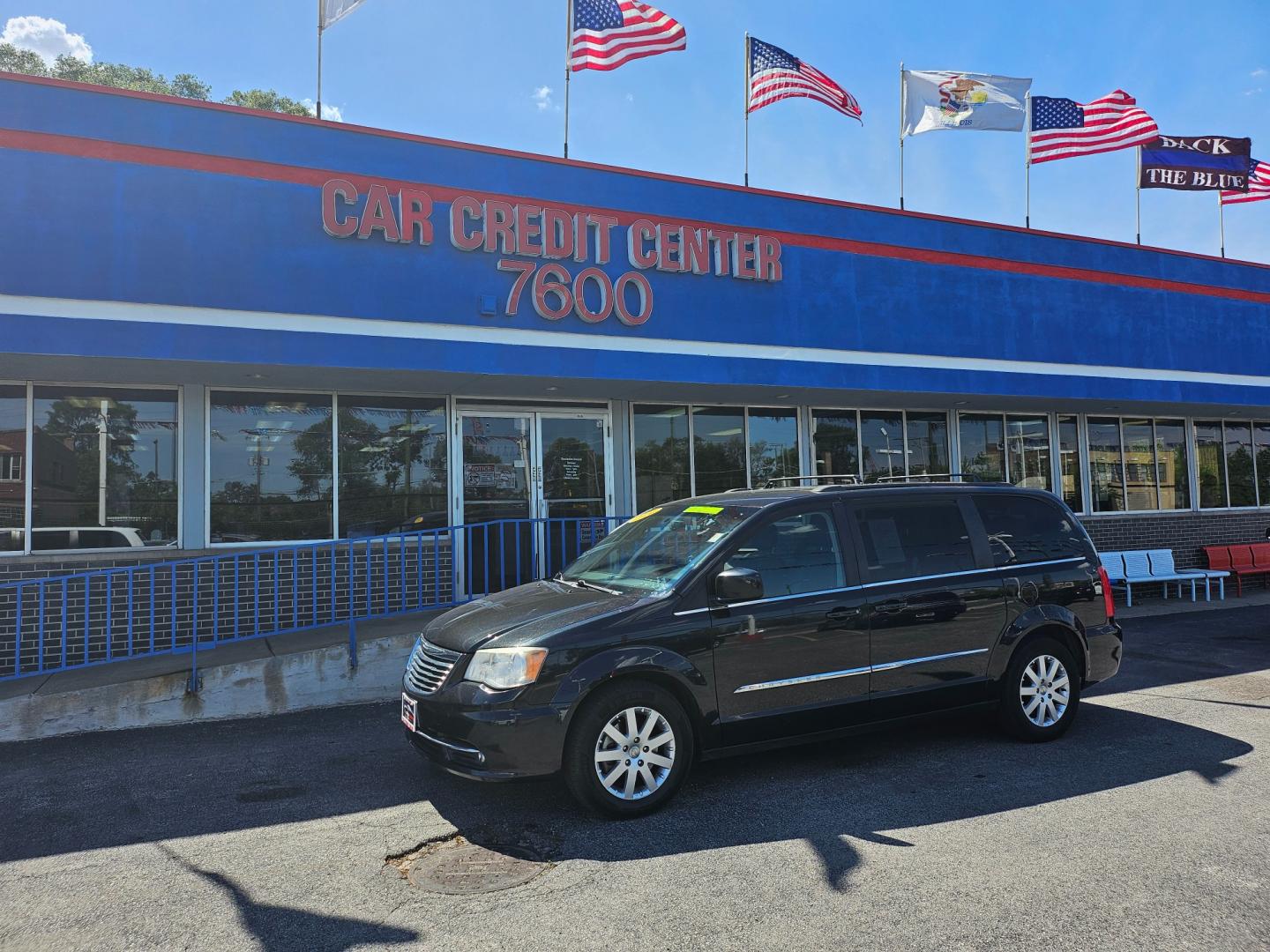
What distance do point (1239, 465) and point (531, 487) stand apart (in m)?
14.9

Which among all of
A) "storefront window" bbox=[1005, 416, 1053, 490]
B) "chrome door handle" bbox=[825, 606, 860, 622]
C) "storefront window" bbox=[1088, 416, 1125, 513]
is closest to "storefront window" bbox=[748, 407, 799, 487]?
"storefront window" bbox=[1005, 416, 1053, 490]

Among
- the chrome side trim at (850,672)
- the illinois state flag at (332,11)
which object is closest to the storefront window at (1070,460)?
the chrome side trim at (850,672)

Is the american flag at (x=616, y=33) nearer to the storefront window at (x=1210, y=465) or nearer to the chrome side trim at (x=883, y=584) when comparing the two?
the chrome side trim at (x=883, y=584)

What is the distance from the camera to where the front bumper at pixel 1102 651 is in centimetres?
613

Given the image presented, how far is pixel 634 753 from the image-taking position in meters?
4.66

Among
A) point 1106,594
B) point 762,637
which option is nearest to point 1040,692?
point 1106,594

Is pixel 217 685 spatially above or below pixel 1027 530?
below

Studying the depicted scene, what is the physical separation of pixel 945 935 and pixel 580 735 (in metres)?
1.98

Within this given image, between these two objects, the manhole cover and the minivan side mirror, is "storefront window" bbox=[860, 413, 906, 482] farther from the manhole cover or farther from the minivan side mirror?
the manhole cover

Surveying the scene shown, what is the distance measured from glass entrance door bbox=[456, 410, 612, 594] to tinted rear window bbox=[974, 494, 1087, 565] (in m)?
4.51

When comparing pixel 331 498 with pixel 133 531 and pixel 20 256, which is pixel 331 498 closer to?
pixel 133 531

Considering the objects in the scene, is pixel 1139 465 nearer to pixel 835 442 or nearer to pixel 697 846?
pixel 835 442

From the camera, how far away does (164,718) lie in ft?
23.0

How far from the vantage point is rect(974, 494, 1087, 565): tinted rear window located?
6.01 metres
